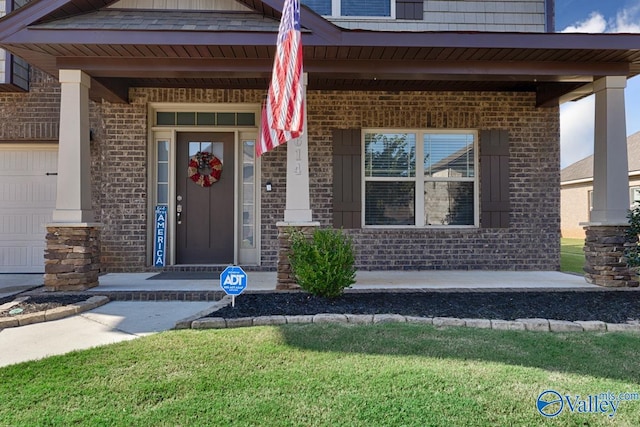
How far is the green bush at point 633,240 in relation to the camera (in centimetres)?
522

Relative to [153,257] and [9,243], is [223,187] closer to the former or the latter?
[153,257]

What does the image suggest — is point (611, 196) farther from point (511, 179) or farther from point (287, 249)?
point (287, 249)

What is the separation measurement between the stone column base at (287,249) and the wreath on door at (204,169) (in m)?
2.37

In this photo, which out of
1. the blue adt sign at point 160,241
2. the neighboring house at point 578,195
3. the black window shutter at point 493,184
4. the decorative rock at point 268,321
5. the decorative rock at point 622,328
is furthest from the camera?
the neighboring house at point 578,195

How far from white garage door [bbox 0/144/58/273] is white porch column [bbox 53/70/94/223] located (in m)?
2.13

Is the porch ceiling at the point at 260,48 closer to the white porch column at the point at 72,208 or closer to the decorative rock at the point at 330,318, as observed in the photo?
the white porch column at the point at 72,208

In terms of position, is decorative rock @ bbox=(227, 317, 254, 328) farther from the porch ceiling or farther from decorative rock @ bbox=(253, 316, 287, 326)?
the porch ceiling

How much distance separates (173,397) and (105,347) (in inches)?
44.4

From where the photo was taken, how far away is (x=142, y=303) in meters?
4.87

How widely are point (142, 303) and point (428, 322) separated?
317 centimetres

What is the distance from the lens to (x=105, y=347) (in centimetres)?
321

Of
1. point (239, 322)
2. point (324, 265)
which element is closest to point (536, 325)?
point (324, 265)

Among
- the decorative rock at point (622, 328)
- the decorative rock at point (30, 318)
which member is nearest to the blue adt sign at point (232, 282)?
the decorative rock at point (30, 318)

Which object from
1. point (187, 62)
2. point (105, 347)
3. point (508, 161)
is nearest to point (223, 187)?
point (187, 62)
